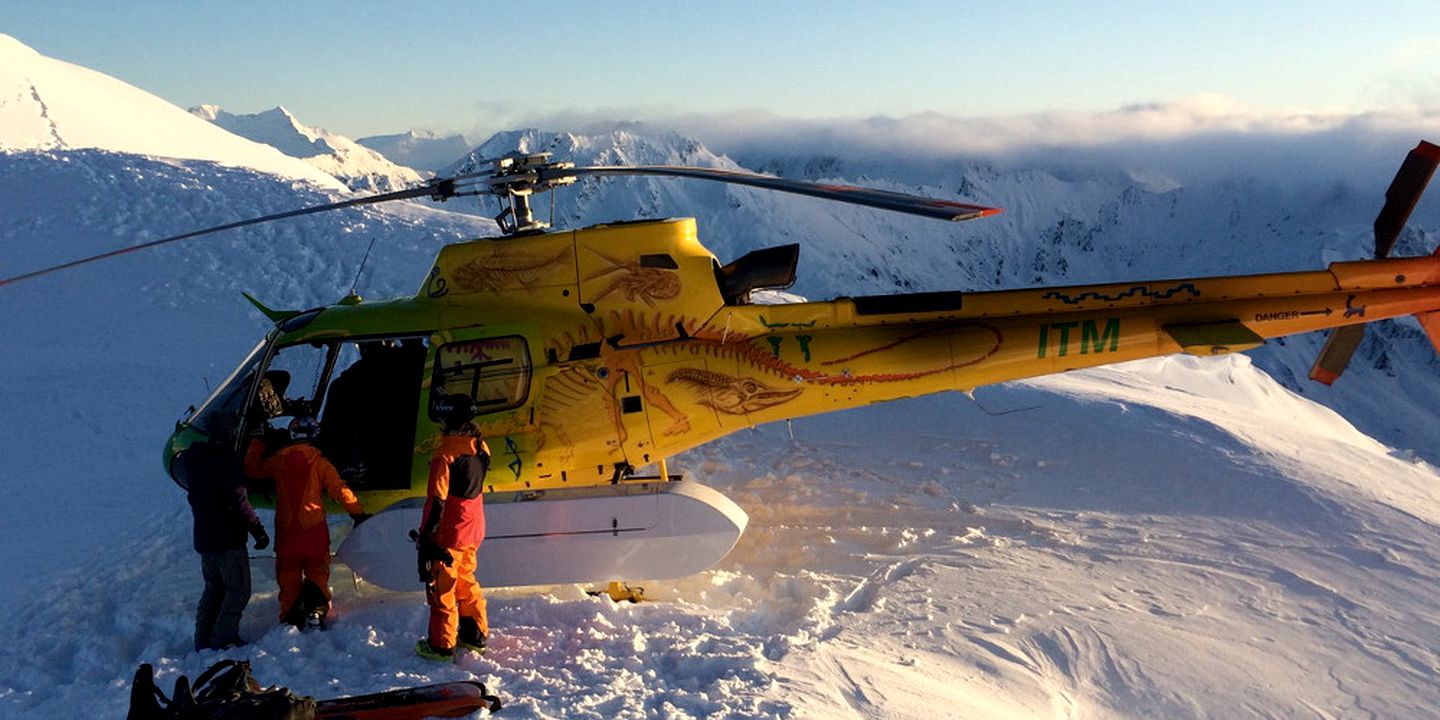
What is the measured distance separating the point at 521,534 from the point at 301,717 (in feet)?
8.49

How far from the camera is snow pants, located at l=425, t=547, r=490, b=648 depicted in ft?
19.6

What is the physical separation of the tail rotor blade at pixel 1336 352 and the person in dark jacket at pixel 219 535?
29.2 feet

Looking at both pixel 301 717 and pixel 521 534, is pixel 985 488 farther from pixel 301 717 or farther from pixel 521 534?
pixel 301 717

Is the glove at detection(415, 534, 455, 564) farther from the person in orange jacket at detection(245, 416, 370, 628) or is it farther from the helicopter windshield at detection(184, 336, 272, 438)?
the helicopter windshield at detection(184, 336, 272, 438)

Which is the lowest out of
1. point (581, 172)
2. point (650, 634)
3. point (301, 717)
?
point (650, 634)

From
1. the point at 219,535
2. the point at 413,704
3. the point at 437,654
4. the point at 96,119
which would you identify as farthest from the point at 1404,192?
the point at 96,119

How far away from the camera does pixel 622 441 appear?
7711mm

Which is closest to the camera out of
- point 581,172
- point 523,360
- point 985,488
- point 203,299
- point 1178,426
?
point 581,172

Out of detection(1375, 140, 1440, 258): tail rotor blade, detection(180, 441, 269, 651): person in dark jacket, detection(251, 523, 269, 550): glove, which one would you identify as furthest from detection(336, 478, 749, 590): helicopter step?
detection(1375, 140, 1440, 258): tail rotor blade

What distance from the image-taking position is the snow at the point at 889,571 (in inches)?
233

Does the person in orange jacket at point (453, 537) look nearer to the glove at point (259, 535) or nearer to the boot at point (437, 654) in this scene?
the boot at point (437, 654)

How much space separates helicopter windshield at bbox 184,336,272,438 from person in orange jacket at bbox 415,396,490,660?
245 centimetres

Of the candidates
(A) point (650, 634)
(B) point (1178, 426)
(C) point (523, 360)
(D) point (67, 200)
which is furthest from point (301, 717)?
(D) point (67, 200)

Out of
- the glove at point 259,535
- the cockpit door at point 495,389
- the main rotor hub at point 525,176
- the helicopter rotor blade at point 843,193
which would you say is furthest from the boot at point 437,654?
the helicopter rotor blade at point 843,193
